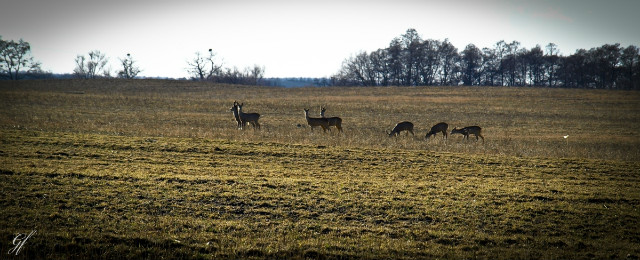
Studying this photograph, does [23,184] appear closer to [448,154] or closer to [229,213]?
[229,213]

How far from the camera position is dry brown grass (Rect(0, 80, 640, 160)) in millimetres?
22578

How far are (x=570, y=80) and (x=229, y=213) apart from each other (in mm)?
97458

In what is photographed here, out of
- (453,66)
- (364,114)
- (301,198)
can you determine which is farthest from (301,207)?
(453,66)

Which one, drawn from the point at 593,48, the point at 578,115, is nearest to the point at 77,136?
the point at 578,115

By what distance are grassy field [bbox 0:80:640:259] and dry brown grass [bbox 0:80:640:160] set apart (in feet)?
2.15

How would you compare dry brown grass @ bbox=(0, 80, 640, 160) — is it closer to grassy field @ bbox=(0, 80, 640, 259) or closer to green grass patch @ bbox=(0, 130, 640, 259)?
grassy field @ bbox=(0, 80, 640, 259)

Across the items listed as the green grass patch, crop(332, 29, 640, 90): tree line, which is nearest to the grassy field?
the green grass patch

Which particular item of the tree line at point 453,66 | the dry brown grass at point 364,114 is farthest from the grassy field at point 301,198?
the tree line at point 453,66

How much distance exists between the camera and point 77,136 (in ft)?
62.7

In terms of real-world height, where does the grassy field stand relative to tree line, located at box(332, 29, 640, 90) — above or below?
below

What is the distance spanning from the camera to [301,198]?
10594 mm

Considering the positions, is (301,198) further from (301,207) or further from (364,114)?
(364,114)

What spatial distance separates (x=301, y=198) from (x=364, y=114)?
31075 mm

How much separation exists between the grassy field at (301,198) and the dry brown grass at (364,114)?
0.66 meters
